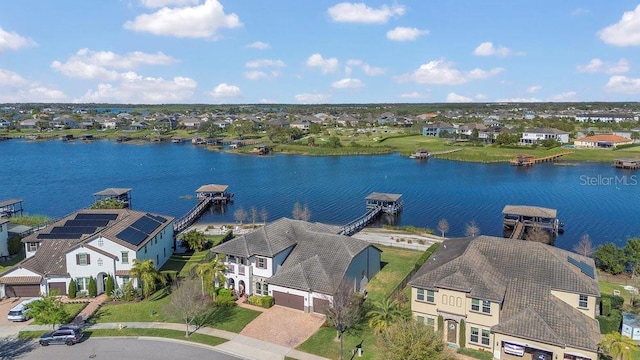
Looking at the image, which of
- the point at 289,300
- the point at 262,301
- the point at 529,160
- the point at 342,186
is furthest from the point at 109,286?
the point at 529,160

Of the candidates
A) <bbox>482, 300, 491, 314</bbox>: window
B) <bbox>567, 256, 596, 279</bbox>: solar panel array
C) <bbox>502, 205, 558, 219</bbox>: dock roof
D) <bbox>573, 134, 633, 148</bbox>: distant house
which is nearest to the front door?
<bbox>482, 300, 491, 314</bbox>: window

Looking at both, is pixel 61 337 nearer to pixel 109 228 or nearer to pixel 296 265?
pixel 109 228

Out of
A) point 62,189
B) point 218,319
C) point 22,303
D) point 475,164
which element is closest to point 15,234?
point 22,303

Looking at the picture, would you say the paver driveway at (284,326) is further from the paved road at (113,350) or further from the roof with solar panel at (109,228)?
the roof with solar panel at (109,228)

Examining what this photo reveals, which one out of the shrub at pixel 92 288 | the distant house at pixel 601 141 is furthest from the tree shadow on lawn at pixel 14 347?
the distant house at pixel 601 141

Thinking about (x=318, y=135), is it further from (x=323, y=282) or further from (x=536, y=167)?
(x=323, y=282)

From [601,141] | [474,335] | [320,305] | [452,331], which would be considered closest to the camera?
[474,335]

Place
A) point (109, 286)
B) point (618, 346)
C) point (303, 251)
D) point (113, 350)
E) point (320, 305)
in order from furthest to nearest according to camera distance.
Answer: point (303, 251)
point (109, 286)
point (320, 305)
point (113, 350)
point (618, 346)
